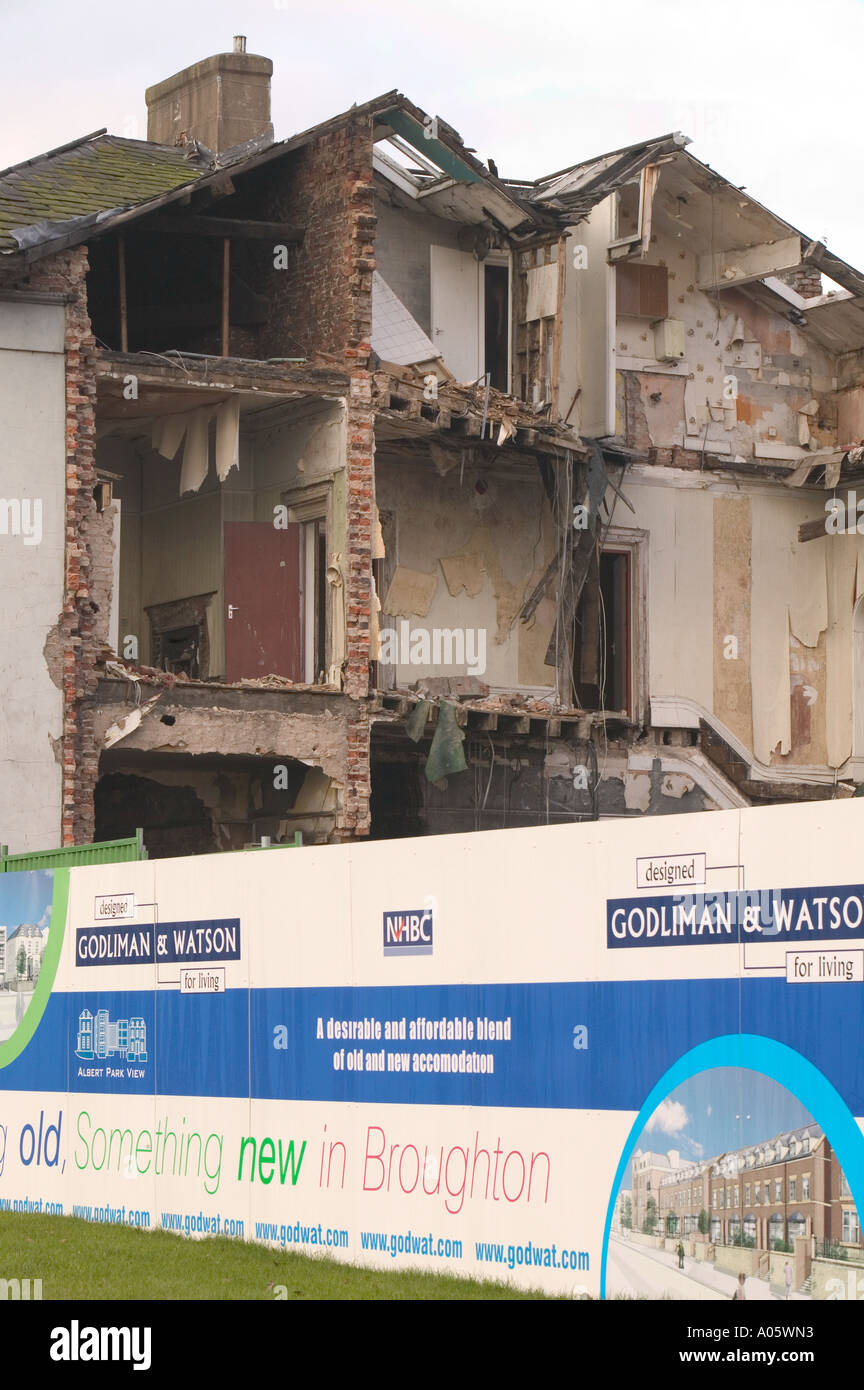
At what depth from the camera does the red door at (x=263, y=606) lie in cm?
2283

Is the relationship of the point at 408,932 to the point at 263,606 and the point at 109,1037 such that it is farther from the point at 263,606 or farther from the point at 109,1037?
the point at 263,606

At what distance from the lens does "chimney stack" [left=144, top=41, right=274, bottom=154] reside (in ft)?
84.8

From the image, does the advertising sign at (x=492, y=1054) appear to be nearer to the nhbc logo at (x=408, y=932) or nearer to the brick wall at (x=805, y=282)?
the nhbc logo at (x=408, y=932)

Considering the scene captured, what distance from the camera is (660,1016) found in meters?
7.96

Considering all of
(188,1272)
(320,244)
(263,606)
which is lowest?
(188,1272)

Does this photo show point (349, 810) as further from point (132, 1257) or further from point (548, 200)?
point (132, 1257)

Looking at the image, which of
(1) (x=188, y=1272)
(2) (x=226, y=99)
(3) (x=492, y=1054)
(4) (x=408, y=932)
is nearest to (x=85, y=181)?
(2) (x=226, y=99)

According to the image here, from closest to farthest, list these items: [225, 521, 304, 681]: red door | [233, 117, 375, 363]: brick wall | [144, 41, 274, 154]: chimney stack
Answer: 1. [233, 117, 375, 363]: brick wall
2. [225, 521, 304, 681]: red door
3. [144, 41, 274, 154]: chimney stack

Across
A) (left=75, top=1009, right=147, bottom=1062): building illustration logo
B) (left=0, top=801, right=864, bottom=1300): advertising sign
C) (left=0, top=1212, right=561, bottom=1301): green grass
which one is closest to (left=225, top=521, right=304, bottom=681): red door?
(left=0, top=801, right=864, bottom=1300): advertising sign

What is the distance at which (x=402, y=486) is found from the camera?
24734 mm

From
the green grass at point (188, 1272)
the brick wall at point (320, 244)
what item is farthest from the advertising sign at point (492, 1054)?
the brick wall at point (320, 244)

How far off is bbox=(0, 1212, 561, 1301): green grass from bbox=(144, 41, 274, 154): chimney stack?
18.1m

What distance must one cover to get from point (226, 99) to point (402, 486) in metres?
5.95

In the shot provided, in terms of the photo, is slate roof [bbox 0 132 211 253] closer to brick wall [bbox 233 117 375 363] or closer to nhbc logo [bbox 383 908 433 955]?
brick wall [bbox 233 117 375 363]
